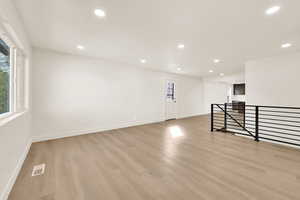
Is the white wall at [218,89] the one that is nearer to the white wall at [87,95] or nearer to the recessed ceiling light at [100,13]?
the white wall at [87,95]

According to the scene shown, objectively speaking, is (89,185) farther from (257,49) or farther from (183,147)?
(257,49)

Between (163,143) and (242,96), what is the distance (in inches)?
422

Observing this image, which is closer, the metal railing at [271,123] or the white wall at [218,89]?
the metal railing at [271,123]

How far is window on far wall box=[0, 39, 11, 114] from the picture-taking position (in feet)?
6.05

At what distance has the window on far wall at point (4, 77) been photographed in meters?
1.84

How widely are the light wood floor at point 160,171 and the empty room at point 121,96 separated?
0.02m

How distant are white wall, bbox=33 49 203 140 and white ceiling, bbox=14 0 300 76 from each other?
59 centimetres

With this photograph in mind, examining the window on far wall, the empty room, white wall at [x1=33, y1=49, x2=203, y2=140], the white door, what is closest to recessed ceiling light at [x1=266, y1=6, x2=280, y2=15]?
the empty room

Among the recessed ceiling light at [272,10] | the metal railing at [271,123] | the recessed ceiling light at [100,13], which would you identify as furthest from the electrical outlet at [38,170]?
the metal railing at [271,123]

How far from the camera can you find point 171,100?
696cm

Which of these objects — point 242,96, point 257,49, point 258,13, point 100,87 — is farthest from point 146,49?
point 242,96

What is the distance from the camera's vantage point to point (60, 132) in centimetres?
375

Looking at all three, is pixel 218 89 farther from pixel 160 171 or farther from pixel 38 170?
pixel 38 170

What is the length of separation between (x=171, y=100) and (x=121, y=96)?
3.05 m
